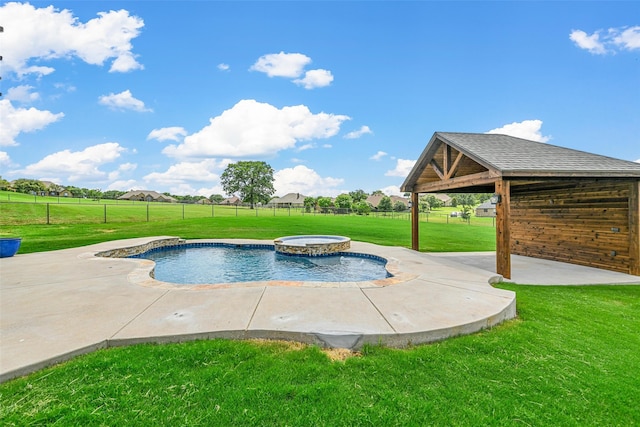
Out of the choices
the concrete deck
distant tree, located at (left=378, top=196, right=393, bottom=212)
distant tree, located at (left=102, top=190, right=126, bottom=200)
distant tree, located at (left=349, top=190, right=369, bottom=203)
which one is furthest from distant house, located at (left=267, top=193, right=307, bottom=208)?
the concrete deck

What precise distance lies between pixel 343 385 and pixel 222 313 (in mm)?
1843

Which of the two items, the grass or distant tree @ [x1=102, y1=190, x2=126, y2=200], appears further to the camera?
distant tree @ [x1=102, y1=190, x2=126, y2=200]

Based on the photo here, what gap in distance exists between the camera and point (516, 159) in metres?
6.24

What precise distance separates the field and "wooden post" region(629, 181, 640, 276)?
4931 mm

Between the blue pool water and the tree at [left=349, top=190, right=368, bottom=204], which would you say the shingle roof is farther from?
the tree at [left=349, top=190, right=368, bottom=204]

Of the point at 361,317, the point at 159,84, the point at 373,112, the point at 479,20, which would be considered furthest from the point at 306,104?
the point at 361,317

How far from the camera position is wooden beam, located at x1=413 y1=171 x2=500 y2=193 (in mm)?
6113

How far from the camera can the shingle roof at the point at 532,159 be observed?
578cm

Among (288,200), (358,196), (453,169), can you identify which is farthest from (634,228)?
(288,200)

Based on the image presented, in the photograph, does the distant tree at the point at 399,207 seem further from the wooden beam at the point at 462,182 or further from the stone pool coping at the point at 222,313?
the stone pool coping at the point at 222,313

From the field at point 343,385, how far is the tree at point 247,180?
50.1 metres

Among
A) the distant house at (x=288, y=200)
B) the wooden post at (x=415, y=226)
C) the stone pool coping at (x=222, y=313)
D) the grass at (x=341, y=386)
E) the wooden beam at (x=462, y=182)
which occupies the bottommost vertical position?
the grass at (x=341, y=386)

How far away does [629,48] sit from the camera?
11453mm

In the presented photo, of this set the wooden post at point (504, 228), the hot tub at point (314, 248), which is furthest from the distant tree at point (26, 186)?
the wooden post at point (504, 228)
